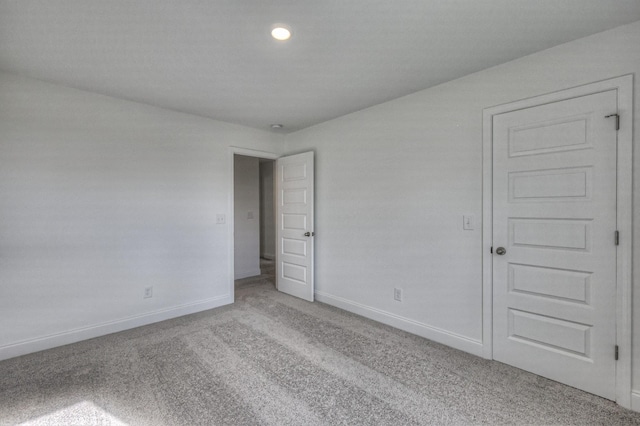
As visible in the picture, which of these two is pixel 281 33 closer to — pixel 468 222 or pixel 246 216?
pixel 468 222

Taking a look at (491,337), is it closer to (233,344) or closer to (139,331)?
(233,344)

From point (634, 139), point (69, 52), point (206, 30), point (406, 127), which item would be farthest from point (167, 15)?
point (634, 139)

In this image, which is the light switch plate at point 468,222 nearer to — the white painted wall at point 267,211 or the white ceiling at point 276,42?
the white ceiling at point 276,42

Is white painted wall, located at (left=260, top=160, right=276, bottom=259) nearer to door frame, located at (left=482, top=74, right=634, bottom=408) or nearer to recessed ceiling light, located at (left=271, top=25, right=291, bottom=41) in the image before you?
recessed ceiling light, located at (left=271, top=25, right=291, bottom=41)

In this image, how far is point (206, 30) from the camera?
6.35ft

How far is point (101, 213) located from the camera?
298 cm

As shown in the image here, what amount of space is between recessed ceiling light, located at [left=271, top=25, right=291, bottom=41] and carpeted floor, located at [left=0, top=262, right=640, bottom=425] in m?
2.49

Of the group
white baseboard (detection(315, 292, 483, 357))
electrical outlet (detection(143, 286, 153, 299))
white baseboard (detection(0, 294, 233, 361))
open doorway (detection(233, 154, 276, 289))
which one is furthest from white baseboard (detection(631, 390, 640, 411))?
open doorway (detection(233, 154, 276, 289))

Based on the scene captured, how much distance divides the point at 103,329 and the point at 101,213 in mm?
1201

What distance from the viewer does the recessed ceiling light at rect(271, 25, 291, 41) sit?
6.31 feet

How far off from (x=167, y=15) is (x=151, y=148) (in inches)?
74.8

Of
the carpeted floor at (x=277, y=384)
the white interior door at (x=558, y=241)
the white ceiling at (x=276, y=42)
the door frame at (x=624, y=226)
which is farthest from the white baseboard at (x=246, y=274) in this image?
the door frame at (x=624, y=226)

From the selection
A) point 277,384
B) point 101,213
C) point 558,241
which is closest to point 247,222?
point 101,213

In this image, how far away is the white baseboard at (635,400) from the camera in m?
1.84
